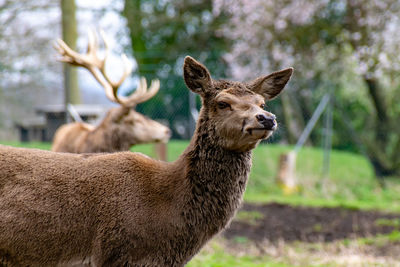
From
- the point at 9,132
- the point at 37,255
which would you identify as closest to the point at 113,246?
the point at 37,255

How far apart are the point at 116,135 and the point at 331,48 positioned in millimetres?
9304

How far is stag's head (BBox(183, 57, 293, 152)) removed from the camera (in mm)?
3113

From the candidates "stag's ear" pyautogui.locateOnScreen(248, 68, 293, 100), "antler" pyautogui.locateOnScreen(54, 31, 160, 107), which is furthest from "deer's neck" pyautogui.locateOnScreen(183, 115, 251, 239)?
"antler" pyautogui.locateOnScreen(54, 31, 160, 107)

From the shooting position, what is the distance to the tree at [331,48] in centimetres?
1209

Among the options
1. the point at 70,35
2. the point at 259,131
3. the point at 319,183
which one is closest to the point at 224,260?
the point at 259,131

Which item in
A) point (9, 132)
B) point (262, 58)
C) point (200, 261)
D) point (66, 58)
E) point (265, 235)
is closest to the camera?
point (200, 261)

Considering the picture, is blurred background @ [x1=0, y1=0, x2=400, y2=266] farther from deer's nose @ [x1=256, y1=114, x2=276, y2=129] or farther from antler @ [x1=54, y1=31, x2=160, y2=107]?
deer's nose @ [x1=256, y1=114, x2=276, y2=129]

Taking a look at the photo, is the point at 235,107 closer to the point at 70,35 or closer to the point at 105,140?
the point at 105,140

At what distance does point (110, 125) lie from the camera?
6.60 metres

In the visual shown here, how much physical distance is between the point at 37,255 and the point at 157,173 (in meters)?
0.95

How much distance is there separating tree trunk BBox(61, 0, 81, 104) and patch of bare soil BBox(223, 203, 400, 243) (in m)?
4.88

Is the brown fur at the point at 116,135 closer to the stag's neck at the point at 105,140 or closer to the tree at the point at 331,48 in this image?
the stag's neck at the point at 105,140

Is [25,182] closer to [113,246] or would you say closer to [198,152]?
[113,246]

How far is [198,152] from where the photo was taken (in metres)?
3.37
